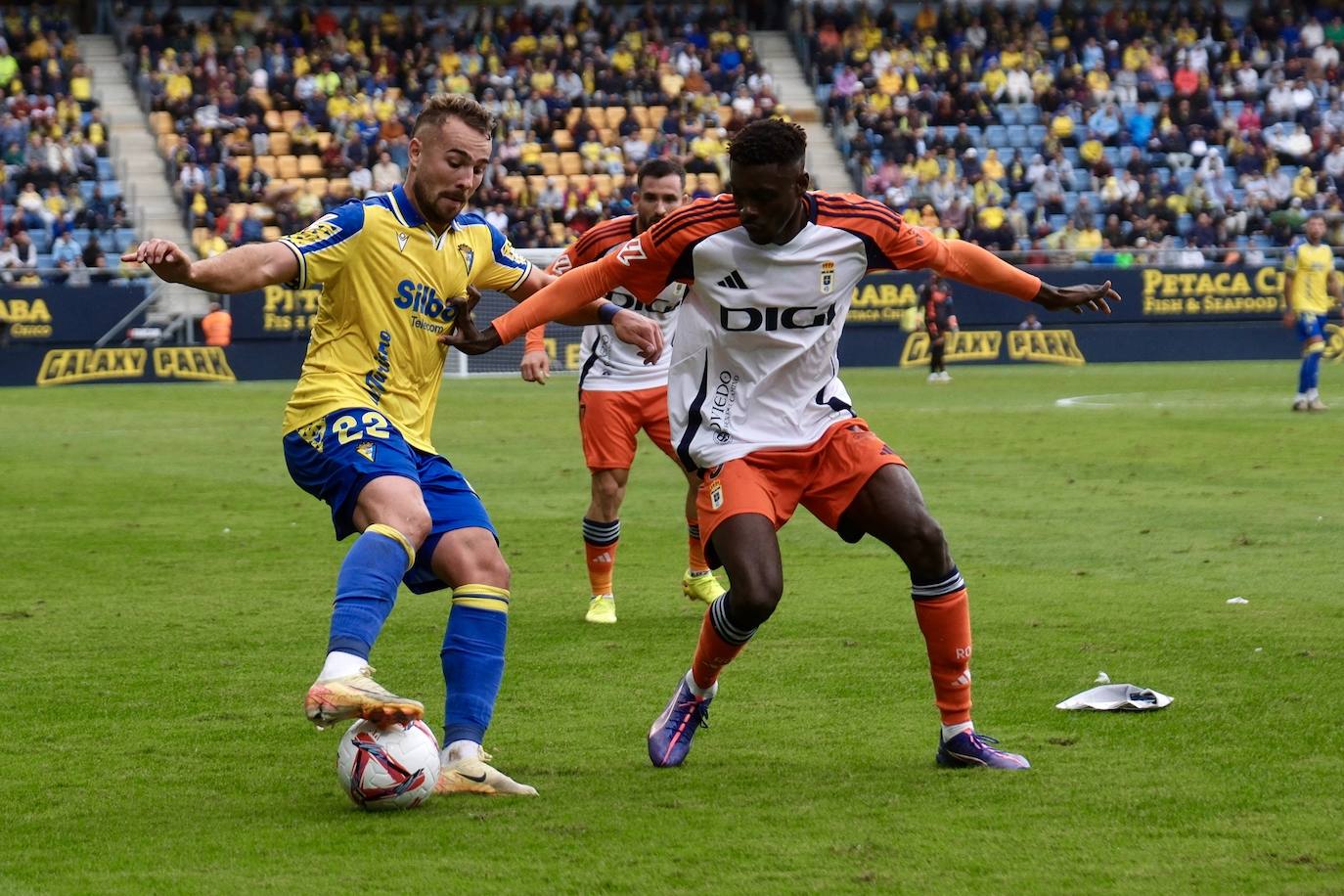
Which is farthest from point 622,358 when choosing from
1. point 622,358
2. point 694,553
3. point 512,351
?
point 512,351

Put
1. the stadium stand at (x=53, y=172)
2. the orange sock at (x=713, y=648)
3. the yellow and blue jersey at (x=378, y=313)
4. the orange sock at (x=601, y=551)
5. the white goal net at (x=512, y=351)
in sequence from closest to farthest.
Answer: the yellow and blue jersey at (x=378, y=313), the orange sock at (x=713, y=648), the orange sock at (x=601, y=551), the white goal net at (x=512, y=351), the stadium stand at (x=53, y=172)

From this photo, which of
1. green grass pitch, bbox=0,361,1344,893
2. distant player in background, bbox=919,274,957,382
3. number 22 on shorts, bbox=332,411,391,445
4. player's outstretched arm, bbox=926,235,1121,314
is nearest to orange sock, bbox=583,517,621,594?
green grass pitch, bbox=0,361,1344,893

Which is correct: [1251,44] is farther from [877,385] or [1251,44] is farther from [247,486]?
[247,486]

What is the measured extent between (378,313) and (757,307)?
49.7 inches

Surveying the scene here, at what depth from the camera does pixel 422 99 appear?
128ft

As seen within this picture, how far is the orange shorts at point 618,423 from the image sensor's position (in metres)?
9.70

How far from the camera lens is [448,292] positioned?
627 cm

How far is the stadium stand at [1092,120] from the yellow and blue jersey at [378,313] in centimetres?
3053

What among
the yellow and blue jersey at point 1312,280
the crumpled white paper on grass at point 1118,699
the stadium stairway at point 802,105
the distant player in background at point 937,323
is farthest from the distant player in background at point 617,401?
the stadium stairway at point 802,105

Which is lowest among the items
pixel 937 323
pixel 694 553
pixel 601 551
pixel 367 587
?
pixel 937 323

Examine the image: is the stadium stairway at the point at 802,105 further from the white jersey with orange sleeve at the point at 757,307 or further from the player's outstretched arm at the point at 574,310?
the player's outstretched arm at the point at 574,310

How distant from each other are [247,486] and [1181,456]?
28.3 feet

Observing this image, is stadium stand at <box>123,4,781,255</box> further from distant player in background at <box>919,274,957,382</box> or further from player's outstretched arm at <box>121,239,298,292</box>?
player's outstretched arm at <box>121,239,298,292</box>

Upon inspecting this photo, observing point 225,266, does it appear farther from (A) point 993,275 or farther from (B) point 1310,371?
(B) point 1310,371
